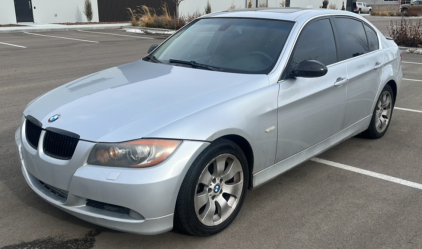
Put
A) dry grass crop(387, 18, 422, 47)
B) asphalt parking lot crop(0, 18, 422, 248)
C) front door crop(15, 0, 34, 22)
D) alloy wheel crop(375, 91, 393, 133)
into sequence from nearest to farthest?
1. asphalt parking lot crop(0, 18, 422, 248)
2. alloy wheel crop(375, 91, 393, 133)
3. dry grass crop(387, 18, 422, 47)
4. front door crop(15, 0, 34, 22)

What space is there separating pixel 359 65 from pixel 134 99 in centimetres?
275

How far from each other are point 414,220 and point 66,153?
2.91 m

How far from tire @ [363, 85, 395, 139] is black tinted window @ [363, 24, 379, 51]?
1.81 feet

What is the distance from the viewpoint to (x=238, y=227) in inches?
139

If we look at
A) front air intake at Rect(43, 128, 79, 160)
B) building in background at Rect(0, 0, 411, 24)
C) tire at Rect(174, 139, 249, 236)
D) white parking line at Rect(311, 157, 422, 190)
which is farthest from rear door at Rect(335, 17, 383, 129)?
building in background at Rect(0, 0, 411, 24)

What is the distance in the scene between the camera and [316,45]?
4.46 m

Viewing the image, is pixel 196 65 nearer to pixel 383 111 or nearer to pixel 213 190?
pixel 213 190

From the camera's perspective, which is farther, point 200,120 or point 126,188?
point 200,120

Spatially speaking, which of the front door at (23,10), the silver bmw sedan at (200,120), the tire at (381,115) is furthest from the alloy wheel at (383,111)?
the front door at (23,10)

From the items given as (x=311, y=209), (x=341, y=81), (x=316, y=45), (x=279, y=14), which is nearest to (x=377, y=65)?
(x=341, y=81)

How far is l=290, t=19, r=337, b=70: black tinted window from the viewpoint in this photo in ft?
13.9

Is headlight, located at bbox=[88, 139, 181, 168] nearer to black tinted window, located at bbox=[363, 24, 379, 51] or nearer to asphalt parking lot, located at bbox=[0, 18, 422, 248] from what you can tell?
asphalt parking lot, located at bbox=[0, 18, 422, 248]

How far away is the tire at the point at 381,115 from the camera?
5498 millimetres

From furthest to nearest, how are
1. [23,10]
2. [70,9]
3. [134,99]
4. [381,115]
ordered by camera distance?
[70,9] → [23,10] → [381,115] → [134,99]
